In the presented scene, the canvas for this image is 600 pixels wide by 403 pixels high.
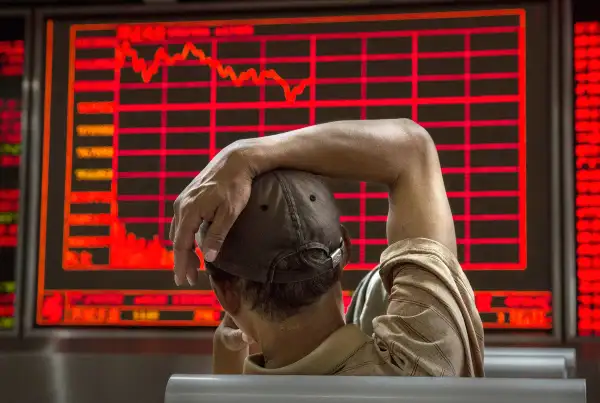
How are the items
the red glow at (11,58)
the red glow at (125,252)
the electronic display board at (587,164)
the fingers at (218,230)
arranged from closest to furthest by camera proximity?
the fingers at (218,230) < the electronic display board at (587,164) < the red glow at (125,252) < the red glow at (11,58)

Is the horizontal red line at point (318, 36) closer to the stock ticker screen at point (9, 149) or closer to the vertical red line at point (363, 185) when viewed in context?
the vertical red line at point (363, 185)

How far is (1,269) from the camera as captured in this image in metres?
2.02

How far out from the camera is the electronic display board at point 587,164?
1.86 metres

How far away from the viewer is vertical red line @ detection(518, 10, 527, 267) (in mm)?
1875

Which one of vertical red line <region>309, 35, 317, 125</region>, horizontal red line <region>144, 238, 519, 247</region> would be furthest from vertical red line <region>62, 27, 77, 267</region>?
horizontal red line <region>144, 238, 519, 247</region>

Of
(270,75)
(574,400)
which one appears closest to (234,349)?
(574,400)

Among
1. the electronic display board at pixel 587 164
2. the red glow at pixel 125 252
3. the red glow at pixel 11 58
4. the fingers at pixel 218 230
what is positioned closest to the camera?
the fingers at pixel 218 230

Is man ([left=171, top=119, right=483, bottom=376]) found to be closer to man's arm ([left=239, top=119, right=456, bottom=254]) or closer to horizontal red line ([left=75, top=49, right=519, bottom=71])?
man's arm ([left=239, top=119, right=456, bottom=254])

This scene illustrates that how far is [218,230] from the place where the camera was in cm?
77

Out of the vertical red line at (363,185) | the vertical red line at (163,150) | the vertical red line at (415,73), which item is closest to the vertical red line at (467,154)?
the vertical red line at (415,73)

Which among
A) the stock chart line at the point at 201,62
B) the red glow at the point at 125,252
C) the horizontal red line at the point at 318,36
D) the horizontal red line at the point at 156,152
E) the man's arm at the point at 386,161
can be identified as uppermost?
the horizontal red line at the point at 318,36

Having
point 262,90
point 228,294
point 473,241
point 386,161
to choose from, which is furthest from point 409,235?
point 262,90

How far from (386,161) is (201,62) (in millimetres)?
1221

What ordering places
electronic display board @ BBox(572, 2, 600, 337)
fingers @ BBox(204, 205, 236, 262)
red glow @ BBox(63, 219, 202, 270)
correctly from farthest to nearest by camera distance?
1. red glow @ BBox(63, 219, 202, 270)
2. electronic display board @ BBox(572, 2, 600, 337)
3. fingers @ BBox(204, 205, 236, 262)
